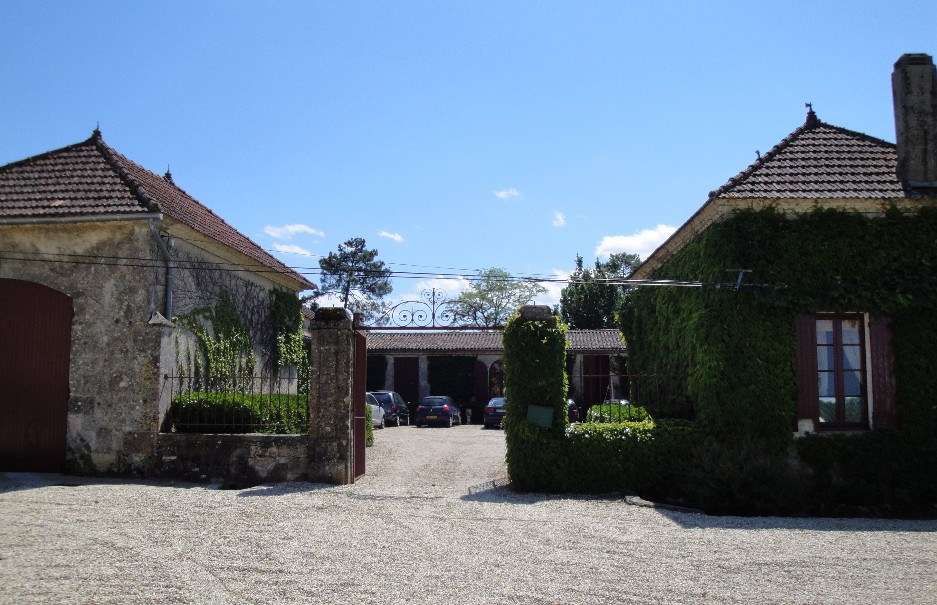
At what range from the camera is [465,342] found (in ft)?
109


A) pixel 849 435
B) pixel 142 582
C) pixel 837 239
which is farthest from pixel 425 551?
pixel 837 239

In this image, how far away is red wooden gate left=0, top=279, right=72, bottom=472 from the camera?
1068 centimetres

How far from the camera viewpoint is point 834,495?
970cm

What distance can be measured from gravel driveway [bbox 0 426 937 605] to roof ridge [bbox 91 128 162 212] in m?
4.34

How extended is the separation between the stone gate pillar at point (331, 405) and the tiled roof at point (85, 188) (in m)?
3.48

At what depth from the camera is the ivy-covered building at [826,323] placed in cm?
1011

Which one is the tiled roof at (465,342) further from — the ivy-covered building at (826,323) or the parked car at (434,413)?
the ivy-covered building at (826,323)

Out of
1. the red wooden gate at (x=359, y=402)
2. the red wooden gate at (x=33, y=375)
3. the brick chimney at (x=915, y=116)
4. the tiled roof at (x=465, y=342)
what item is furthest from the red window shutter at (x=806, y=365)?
the tiled roof at (x=465, y=342)

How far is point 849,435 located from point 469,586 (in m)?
7.49

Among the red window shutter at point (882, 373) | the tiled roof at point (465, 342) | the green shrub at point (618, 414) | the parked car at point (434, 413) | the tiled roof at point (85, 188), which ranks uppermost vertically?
the tiled roof at point (85, 188)

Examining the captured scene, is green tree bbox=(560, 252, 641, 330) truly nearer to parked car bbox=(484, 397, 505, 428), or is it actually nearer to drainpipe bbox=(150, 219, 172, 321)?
parked car bbox=(484, 397, 505, 428)

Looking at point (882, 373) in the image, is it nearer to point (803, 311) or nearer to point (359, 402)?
point (803, 311)

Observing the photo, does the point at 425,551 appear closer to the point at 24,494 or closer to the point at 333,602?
the point at 333,602

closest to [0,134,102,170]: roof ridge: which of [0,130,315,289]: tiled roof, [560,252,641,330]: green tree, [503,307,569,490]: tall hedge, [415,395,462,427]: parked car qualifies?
[0,130,315,289]: tiled roof
